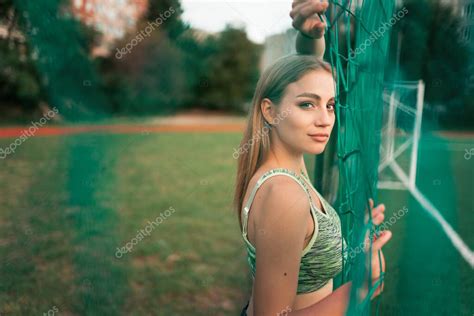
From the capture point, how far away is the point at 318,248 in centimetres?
96

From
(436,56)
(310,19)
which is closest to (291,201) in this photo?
(310,19)

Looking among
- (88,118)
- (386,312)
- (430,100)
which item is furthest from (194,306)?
(430,100)

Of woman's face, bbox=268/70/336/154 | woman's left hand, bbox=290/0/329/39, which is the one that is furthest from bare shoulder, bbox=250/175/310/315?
woman's left hand, bbox=290/0/329/39

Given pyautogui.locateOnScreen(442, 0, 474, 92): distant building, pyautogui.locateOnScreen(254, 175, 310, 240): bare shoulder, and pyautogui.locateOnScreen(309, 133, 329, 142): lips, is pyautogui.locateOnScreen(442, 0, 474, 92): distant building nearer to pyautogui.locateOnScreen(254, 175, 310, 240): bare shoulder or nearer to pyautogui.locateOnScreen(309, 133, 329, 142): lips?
pyautogui.locateOnScreen(309, 133, 329, 142): lips

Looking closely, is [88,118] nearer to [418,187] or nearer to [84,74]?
[84,74]

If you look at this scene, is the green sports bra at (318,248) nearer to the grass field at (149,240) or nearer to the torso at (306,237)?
the torso at (306,237)

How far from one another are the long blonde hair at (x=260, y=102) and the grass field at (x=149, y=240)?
30 cm

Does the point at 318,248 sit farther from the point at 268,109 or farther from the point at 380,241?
the point at 268,109

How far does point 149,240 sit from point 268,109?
319 cm

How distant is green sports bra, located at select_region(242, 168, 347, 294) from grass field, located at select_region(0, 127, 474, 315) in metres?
0.20

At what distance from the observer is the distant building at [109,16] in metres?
1.18

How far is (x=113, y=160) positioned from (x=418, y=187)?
858 mm

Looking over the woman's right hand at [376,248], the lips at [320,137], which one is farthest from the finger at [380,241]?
the lips at [320,137]

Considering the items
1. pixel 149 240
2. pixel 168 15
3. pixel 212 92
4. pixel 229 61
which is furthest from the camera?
pixel 149 240
